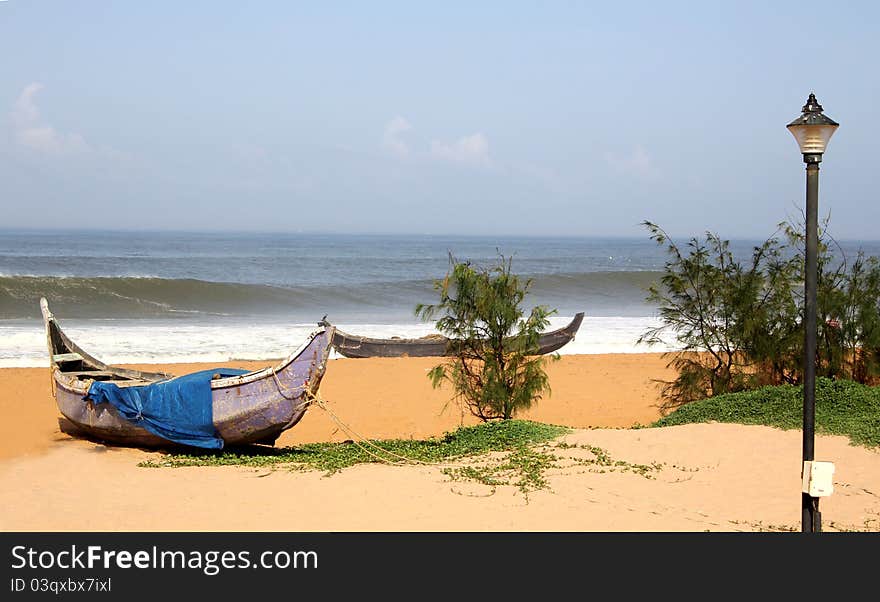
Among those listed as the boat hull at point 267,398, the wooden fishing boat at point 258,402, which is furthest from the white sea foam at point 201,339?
the boat hull at point 267,398

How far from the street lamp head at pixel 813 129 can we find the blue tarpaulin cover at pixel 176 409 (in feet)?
24.9

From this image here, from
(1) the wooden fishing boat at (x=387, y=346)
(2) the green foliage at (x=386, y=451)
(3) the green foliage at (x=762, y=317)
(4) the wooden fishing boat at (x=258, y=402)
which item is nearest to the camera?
(2) the green foliage at (x=386, y=451)

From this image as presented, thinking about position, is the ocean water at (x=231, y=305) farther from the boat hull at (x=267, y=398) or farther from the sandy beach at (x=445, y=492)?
the sandy beach at (x=445, y=492)

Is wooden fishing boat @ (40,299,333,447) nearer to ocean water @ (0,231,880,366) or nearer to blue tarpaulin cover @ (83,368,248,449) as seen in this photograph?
blue tarpaulin cover @ (83,368,248,449)

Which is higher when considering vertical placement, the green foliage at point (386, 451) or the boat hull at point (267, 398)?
the boat hull at point (267, 398)

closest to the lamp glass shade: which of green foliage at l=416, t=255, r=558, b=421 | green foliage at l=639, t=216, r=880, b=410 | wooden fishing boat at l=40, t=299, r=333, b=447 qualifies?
wooden fishing boat at l=40, t=299, r=333, b=447

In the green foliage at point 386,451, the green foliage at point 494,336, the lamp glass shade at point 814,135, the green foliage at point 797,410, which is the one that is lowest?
the green foliage at point 386,451

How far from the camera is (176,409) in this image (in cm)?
1127

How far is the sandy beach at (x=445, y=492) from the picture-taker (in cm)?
796

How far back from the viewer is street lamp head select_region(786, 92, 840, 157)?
6.72 meters

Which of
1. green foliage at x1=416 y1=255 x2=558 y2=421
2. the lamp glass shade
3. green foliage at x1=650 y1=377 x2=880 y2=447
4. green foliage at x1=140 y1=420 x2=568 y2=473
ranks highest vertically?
the lamp glass shade

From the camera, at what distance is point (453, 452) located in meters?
10.9

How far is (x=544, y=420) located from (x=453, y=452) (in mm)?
4760

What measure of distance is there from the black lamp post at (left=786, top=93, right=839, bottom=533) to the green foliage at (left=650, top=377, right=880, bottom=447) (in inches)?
178
